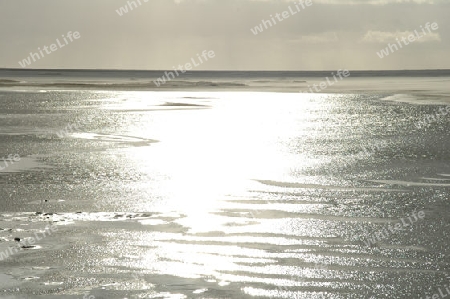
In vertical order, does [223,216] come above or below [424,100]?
above

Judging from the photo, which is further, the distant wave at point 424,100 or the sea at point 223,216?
the distant wave at point 424,100

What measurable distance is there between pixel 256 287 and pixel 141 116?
2666 centimetres

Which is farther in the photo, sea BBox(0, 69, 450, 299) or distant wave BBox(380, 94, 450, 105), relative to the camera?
Answer: distant wave BBox(380, 94, 450, 105)

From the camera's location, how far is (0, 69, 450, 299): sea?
892 cm

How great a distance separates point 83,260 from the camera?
32.2ft

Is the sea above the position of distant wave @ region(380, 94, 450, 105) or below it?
above

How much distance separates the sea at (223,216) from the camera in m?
8.92

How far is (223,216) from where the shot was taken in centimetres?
1241

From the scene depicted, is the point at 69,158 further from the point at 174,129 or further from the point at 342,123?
the point at 342,123

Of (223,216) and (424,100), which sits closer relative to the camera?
(223,216)

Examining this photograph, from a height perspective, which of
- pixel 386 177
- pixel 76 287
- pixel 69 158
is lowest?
pixel 386 177

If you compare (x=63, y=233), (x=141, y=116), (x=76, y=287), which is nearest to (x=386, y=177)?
(x=63, y=233)

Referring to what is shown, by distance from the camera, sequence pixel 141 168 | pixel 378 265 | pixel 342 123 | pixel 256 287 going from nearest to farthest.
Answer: pixel 256 287, pixel 378 265, pixel 141 168, pixel 342 123

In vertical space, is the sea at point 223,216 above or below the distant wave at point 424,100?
above
